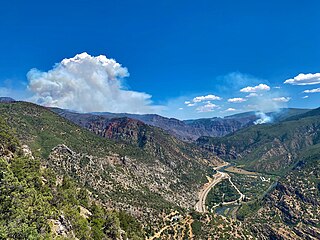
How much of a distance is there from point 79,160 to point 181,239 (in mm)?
82653

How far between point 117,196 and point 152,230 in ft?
110

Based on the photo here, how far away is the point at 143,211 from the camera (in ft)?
567

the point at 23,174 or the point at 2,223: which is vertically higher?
the point at 23,174

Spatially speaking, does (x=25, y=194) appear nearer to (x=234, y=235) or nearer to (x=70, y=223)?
(x=70, y=223)

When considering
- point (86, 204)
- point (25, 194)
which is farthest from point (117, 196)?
point (25, 194)

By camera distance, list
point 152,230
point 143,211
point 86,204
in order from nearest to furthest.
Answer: point 86,204
point 152,230
point 143,211

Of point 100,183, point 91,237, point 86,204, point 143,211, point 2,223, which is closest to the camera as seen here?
point 2,223

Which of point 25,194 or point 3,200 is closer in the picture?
point 3,200

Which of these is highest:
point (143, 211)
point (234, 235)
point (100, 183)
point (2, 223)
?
point (2, 223)

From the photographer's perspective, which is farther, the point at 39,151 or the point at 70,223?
the point at 39,151

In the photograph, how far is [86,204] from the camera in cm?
10012

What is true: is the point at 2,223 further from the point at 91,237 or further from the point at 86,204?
the point at 86,204

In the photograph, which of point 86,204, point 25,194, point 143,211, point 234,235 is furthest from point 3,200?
point 234,235

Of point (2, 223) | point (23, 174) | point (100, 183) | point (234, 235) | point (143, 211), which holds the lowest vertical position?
point (234, 235)
